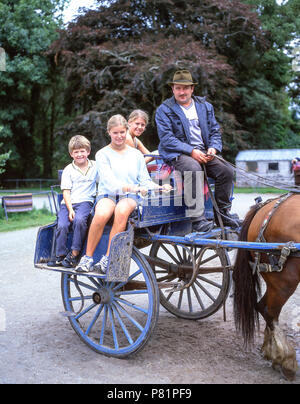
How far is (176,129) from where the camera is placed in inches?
172

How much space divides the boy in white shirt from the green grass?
26.6ft

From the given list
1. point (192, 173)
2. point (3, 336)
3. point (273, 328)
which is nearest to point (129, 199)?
point (192, 173)

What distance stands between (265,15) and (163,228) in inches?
971

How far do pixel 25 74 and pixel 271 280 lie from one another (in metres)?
23.5

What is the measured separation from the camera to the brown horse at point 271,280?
11.3 feet

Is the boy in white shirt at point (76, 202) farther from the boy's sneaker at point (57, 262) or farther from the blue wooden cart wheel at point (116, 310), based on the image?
the blue wooden cart wheel at point (116, 310)

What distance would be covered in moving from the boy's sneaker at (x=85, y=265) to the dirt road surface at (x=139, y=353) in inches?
29.2

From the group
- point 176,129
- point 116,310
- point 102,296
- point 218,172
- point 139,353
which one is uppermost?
point 176,129

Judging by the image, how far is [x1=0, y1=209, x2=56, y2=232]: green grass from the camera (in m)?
12.3

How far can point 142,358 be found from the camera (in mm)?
3807

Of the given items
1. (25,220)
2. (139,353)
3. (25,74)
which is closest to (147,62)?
(25,74)

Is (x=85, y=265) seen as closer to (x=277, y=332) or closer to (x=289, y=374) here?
(x=277, y=332)

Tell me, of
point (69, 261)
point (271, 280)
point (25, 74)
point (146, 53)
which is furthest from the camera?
point (25, 74)
